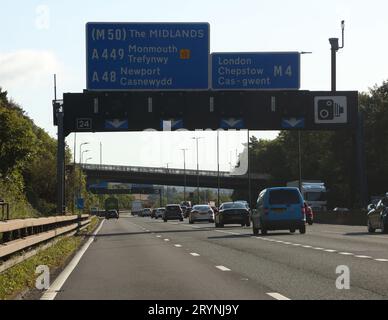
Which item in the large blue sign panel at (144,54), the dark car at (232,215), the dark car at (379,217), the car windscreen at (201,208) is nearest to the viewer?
the dark car at (379,217)

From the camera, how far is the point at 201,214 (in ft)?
197

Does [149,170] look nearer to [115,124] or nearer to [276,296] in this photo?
[115,124]

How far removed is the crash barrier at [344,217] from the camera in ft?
152

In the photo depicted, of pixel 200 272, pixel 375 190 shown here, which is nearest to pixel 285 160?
pixel 375 190

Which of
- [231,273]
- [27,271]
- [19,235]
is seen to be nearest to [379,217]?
[231,273]

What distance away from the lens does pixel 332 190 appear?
101438 mm

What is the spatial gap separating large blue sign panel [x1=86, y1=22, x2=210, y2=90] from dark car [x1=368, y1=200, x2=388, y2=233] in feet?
35.5

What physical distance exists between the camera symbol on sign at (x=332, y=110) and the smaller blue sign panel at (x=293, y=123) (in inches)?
33.6

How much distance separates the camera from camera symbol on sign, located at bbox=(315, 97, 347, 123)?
41.4 metres

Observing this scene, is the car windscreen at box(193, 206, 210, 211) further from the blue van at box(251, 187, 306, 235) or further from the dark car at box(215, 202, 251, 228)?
the blue van at box(251, 187, 306, 235)

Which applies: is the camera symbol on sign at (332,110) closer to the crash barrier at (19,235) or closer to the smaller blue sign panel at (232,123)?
the smaller blue sign panel at (232,123)

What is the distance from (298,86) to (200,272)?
2553 centimetres

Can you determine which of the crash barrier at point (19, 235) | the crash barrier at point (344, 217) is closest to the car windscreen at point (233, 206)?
the crash barrier at point (344, 217)
